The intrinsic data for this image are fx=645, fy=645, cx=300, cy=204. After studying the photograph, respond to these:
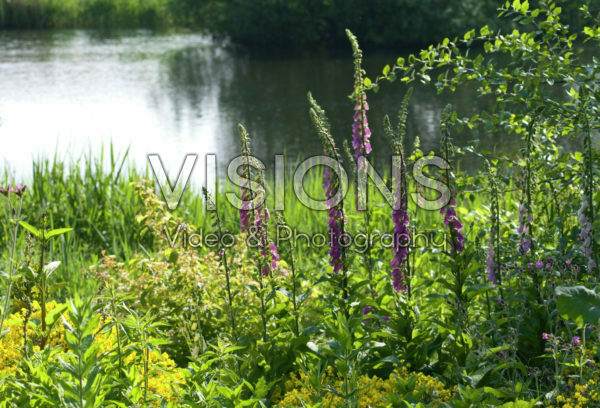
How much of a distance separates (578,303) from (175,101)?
14.6 metres

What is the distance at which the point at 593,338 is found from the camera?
9.70 ft

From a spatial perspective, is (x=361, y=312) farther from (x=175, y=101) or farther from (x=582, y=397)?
(x=175, y=101)

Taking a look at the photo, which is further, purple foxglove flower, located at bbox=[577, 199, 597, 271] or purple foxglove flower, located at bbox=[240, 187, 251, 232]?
purple foxglove flower, located at bbox=[240, 187, 251, 232]

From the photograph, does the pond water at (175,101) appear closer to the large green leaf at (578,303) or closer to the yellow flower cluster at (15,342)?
the yellow flower cluster at (15,342)

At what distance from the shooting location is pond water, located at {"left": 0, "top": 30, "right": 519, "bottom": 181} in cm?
1173

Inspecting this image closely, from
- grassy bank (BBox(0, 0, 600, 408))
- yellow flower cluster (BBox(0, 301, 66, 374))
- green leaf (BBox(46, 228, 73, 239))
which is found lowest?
yellow flower cluster (BBox(0, 301, 66, 374))

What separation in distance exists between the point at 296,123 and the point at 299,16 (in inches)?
468

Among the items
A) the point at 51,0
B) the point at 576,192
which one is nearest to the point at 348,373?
the point at 576,192

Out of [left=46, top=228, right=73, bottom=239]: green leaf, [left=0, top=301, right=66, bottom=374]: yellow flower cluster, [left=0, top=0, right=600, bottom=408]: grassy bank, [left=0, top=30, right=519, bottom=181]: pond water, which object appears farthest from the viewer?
[left=0, top=30, right=519, bottom=181]: pond water

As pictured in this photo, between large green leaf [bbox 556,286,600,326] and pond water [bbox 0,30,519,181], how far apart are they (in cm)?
681

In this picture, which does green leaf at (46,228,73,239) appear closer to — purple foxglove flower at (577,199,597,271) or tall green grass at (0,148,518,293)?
purple foxglove flower at (577,199,597,271)

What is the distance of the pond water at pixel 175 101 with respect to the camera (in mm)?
11727

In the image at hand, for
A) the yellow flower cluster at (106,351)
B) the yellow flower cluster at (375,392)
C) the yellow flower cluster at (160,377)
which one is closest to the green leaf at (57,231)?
the yellow flower cluster at (106,351)

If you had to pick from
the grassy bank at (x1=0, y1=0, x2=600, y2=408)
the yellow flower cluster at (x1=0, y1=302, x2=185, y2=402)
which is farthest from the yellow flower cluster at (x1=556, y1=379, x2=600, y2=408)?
the yellow flower cluster at (x1=0, y1=302, x2=185, y2=402)
